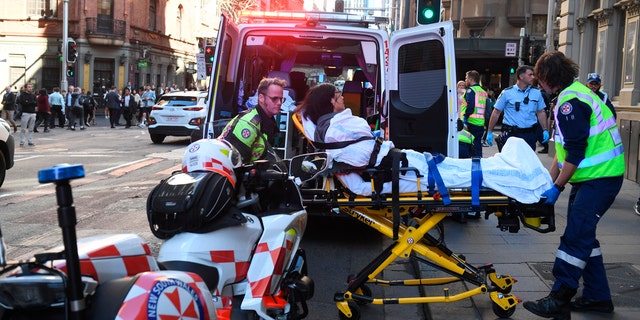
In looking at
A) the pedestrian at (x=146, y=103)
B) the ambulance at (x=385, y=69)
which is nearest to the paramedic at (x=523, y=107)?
the ambulance at (x=385, y=69)

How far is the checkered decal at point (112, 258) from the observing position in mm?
2775

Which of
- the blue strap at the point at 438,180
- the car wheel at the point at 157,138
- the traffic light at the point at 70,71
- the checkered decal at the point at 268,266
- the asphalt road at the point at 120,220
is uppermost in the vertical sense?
the traffic light at the point at 70,71

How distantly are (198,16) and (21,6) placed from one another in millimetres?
19931

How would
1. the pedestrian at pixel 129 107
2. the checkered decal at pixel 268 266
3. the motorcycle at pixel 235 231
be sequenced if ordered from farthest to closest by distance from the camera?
the pedestrian at pixel 129 107 → the checkered decal at pixel 268 266 → the motorcycle at pixel 235 231

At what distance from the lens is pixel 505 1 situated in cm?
4025

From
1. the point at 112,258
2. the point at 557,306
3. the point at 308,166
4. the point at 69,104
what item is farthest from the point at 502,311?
the point at 69,104

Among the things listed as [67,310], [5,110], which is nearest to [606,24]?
[67,310]

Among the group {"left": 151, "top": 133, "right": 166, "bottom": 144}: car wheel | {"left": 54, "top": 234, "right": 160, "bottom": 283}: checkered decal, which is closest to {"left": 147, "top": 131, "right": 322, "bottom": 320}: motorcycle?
{"left": 54, "top": 234, "right": 160, "bottom": 283}: checkered decal

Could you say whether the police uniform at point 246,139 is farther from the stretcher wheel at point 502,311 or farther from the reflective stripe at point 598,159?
the reflective stripe at point 598,159

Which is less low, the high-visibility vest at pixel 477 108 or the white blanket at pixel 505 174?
the high-visibility vest at pixel 477 108

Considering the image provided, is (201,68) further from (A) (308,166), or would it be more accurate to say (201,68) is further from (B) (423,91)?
(A) (308,166)

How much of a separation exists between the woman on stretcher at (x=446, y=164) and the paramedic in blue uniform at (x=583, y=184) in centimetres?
29

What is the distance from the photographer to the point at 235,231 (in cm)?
386

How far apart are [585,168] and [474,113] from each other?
640 cm
